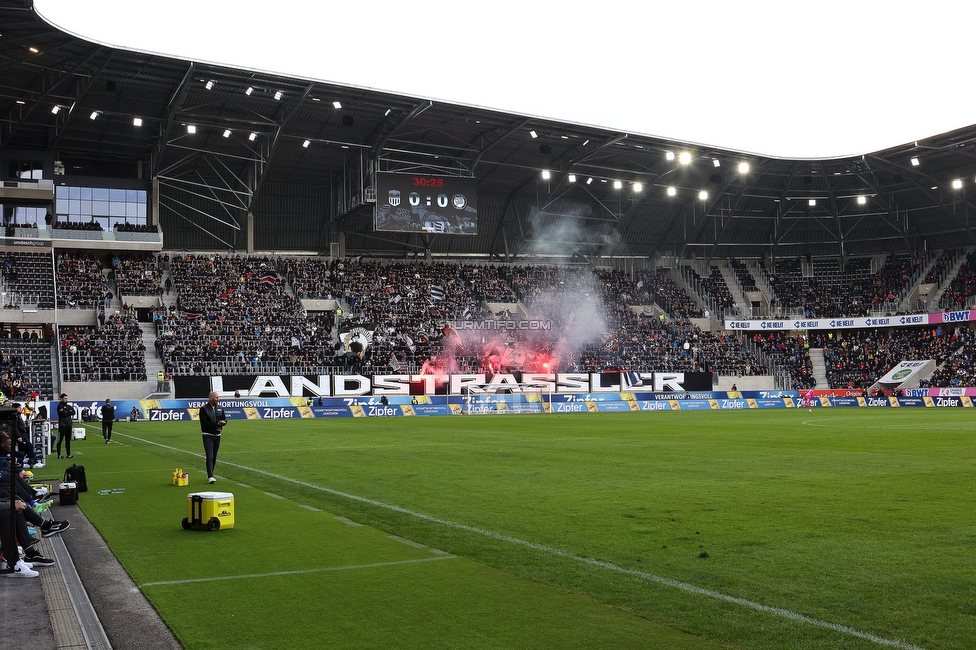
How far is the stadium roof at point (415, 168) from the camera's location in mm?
51125

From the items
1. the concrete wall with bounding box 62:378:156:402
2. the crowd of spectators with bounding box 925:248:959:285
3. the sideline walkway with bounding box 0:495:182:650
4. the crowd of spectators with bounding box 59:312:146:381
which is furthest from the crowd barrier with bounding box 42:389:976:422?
the sideline walkway with bounding box 0:495:182:650

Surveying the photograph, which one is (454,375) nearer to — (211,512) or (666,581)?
(211,512)

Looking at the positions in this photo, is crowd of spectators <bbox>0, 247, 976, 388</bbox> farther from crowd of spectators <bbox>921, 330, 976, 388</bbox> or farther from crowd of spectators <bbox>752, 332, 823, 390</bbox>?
crowd of spectators <bbox>921, 330, 976, 388</bbox>

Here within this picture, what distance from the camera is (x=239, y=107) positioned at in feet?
178

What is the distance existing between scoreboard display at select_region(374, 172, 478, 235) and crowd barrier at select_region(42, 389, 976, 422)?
13.6m

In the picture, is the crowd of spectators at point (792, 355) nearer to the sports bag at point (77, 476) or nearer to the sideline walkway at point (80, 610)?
the sports bag at point (77, 476)

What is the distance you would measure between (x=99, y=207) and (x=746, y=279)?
183 ft

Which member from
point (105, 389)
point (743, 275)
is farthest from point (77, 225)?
point (743, 275)

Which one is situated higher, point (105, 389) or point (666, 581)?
point (105, 389)

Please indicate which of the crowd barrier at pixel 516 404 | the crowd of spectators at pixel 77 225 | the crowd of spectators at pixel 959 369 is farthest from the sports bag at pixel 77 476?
the crowd of spectators at pixel 959 369

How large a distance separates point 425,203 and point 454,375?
41.6 feet

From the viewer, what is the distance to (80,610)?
8047mm

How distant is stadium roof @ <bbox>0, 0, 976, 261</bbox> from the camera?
168 ft

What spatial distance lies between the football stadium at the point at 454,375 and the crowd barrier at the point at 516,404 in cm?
25
